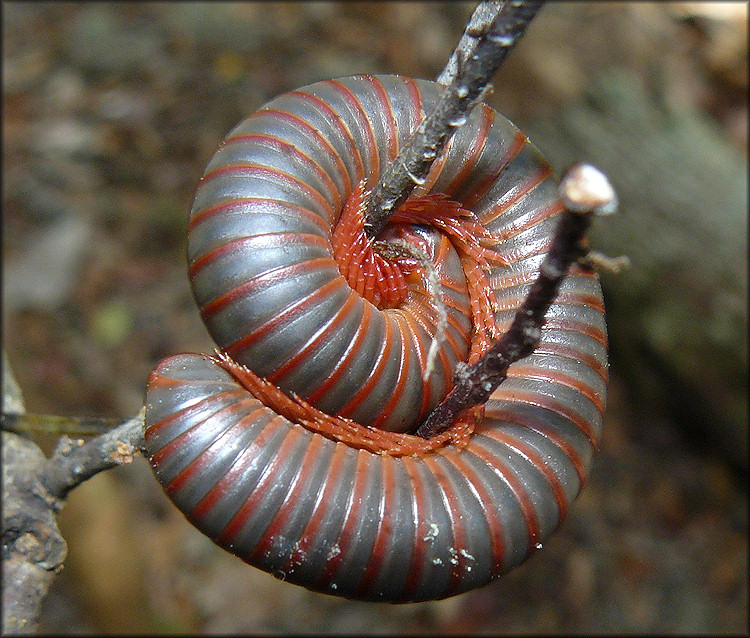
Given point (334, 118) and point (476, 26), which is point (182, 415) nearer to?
point (334, 118)

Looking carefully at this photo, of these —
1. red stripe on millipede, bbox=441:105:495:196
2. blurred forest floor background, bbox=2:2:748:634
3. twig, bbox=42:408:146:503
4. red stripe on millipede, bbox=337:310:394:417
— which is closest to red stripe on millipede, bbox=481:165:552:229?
red stripe on millipede, bbox=441:105:495:196

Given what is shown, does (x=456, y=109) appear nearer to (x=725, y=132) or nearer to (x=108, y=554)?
(x=108, y=554)

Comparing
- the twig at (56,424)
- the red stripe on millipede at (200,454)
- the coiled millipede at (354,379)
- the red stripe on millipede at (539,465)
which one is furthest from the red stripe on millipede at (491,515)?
the twig at (56,424)

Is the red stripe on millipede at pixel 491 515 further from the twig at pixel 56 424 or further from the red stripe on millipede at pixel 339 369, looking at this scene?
the twig at pixel 56 424

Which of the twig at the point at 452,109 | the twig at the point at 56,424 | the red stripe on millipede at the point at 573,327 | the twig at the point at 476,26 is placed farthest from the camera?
the twig at the point at 56,424

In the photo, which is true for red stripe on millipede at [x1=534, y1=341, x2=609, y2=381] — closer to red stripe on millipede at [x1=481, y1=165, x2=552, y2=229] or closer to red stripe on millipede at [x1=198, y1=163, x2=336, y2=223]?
red stripe on millipede at [x1=481, y1=165, x2=552, y2=229]

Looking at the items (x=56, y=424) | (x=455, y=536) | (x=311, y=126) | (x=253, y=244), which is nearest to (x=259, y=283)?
(x=253, y=244)
